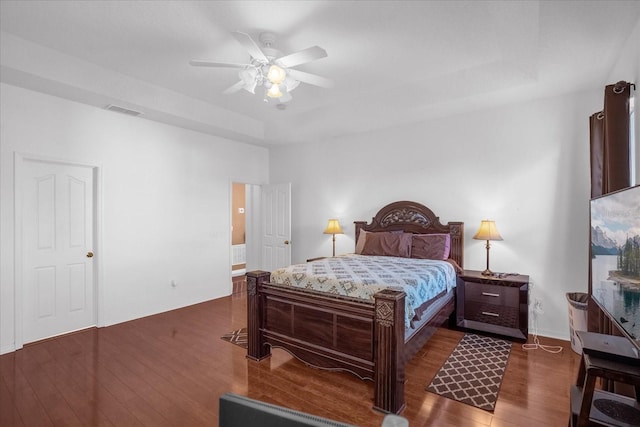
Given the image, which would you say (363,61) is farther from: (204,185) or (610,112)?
(204,185)

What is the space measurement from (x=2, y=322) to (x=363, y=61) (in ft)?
14.9

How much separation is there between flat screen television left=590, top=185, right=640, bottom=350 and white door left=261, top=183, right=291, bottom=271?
444 centimetres

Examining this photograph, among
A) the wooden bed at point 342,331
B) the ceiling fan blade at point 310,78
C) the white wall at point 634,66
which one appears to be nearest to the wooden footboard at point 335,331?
the wooden bed at point 342,331

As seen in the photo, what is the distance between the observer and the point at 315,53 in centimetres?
238

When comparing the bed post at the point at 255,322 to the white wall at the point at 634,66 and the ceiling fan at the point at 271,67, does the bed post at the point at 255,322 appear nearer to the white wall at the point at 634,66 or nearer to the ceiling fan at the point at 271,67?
the ceiling fan at the point at 271,67

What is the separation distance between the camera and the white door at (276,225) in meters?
5.78

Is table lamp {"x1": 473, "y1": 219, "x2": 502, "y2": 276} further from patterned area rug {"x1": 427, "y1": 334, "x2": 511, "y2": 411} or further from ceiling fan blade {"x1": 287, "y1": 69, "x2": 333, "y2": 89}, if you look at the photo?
ceiling fan blade {"x1": 287, "y1": 69, "x2": 333, "y2": 89}

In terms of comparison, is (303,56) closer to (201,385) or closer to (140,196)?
(201,385)

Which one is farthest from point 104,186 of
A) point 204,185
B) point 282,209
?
point 282,209

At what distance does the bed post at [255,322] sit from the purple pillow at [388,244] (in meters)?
1.86

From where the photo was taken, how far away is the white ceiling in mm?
2406

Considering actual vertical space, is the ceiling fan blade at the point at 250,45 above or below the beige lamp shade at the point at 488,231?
above

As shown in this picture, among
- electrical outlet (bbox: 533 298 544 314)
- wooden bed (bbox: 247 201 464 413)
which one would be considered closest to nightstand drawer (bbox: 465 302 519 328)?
wooden bed (bbox: 247 201 464 413)

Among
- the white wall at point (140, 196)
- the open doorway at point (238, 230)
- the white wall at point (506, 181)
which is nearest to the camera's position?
the white wall at point (140, 196)
